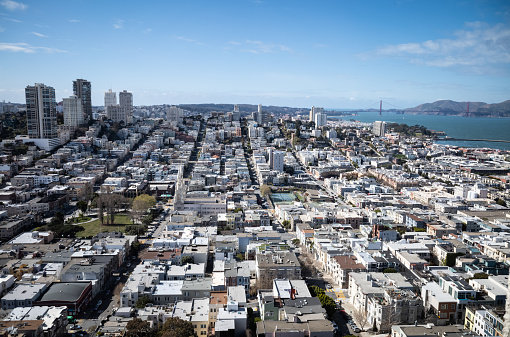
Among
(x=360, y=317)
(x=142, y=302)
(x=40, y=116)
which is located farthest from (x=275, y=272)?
(x=40, y=116)

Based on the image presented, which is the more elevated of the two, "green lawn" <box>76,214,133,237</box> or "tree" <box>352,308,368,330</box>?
"green lawn" <box>76,214,133,237</box>

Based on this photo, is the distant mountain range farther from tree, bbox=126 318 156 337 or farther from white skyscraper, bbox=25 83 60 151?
tree, bbox=126 318 156 337

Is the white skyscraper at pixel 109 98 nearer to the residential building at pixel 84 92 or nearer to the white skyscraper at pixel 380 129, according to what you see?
the residential building at pixel 84 92

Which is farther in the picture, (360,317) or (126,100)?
(126,100)

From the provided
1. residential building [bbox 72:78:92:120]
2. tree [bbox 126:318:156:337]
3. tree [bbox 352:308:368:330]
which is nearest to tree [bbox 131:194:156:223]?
tree [bbox 126:318:156:337]

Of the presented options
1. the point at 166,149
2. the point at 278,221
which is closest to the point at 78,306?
the point at 278,221

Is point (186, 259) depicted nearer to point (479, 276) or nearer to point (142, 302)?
point (142, 302)

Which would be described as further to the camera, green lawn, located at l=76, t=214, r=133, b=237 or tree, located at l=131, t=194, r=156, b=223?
tree, located at l=131, t=194, r=156, b=223
